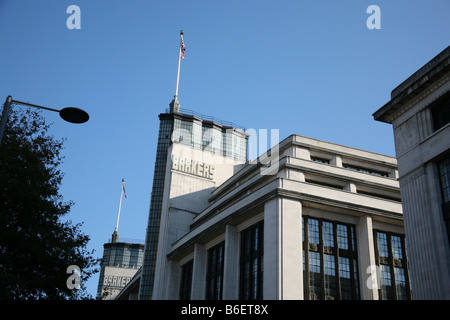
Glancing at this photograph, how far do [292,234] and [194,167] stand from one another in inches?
1084

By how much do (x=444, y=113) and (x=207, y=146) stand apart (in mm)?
44540

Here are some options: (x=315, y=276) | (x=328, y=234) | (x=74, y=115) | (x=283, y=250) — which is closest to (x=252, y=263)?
(x=283, y=250)

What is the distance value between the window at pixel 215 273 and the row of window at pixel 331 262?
13.7ft

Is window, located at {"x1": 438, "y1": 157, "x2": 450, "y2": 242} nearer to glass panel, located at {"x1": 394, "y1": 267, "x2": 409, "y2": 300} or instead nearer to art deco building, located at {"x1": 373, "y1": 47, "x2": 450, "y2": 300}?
art deco building, located at {"x1": 373, "y1": 47, "x2": 450, "y2": 300}

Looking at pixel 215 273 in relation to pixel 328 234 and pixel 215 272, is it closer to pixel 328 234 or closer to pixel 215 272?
pixel 215 272

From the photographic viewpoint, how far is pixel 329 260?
136ft

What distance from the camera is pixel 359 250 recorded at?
42.8m

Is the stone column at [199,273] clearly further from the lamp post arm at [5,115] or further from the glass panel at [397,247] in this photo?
the lamp post arm at [5,115]

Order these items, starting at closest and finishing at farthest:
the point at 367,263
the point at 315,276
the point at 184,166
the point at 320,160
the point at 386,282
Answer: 1. the point at 315,276
2. the point at 367,263
3. the point at 386,282
4. the point at 320,160
5. the point at 184,166

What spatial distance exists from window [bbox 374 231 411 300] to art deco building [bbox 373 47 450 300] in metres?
16.6

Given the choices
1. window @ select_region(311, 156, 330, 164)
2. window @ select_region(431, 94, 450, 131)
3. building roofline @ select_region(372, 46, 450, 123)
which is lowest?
window @ select_region(431, 94, 450, 131)

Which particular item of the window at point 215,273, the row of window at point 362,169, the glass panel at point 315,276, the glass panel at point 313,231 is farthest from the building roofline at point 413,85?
the window at point 215,273

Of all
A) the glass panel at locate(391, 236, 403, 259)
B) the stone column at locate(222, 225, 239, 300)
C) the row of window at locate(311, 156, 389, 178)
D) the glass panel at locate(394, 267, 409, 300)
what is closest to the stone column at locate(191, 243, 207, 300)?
the stone column at locate(222, 225, 239, 300)

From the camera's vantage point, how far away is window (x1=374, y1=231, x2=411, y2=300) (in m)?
41.7
